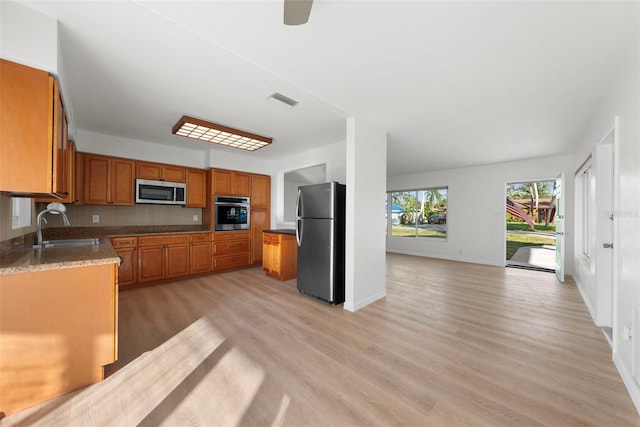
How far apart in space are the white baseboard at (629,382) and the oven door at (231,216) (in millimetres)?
5125

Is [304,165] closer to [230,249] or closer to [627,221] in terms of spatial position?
[230,249]

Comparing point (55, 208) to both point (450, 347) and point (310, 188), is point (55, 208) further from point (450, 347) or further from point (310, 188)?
point (450, 347)

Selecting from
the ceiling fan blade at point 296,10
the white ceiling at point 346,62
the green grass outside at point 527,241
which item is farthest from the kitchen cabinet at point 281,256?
the green grass outside at point 527,241

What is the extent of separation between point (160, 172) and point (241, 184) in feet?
4.72

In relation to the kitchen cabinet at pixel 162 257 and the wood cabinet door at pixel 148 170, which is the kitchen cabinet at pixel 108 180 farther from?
the kitchen cabinet at pixel 162 257

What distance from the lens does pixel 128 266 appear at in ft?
12.3

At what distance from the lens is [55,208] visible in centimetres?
220

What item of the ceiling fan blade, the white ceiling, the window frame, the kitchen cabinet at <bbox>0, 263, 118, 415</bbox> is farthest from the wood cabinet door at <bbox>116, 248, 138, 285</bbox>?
the window frame

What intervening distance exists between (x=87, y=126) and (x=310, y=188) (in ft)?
11.5

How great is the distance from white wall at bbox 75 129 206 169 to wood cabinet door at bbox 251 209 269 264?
147 centimetres

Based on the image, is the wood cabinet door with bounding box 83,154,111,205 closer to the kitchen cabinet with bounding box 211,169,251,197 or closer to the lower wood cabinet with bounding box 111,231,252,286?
the lower wood cabinet with bounding box 111,231,252,286

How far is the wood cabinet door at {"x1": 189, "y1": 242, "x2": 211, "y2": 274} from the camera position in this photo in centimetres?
440

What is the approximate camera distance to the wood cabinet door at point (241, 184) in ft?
16.5

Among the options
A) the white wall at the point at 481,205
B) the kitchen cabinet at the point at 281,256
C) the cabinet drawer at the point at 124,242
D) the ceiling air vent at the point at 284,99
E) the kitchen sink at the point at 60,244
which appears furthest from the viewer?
the white wall at the point at 481,205
